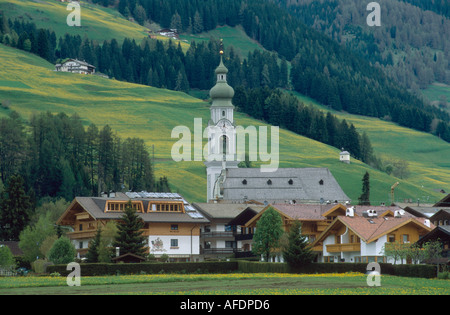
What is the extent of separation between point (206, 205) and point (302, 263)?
42.7 metres

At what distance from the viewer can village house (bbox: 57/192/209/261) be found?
10212 cm

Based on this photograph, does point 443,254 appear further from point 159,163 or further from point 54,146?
point 159,163

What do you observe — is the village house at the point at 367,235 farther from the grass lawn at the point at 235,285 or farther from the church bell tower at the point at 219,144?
the church bell tower at the point at 219,144

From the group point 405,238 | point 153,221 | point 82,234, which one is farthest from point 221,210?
point 405,238

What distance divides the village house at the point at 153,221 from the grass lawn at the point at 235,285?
27.4 metres

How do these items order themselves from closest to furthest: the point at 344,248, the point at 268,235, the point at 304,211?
the point at 344,248, the point at 268,235, the point at 304,211

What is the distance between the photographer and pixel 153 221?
102312 mm

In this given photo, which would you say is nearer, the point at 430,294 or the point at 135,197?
the point at 430,294

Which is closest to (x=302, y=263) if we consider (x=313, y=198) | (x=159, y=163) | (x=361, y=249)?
(x=361, y=249)

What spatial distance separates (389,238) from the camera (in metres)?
85.9

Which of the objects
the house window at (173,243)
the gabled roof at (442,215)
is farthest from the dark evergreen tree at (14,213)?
the gabled roof at (442,215)

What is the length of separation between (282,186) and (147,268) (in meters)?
63.7

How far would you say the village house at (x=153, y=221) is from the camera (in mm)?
102125

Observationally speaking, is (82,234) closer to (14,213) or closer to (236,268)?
(14,213)
